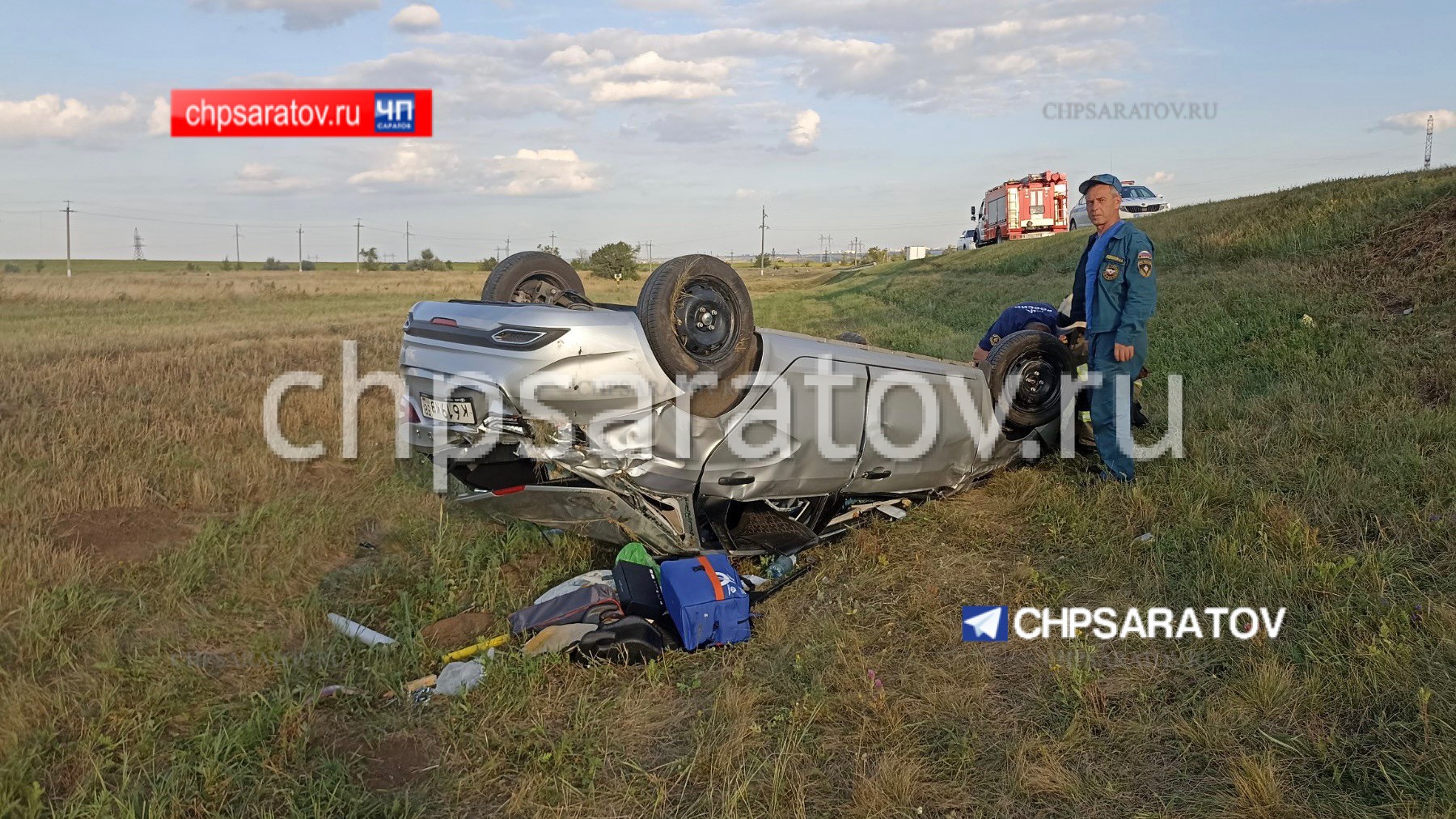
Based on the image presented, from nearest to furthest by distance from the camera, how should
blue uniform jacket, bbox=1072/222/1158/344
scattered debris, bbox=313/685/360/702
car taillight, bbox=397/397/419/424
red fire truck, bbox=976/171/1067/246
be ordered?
scattered debris, bbox=313/685/360/702
car taillight, bbox=397/397/419/424
blue uniform jacket, bbox=1072/222/1158/344
red fire truck, bbox=976/171/1067/246

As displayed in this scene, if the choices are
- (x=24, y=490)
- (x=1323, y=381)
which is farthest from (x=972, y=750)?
(x=24, y=490)

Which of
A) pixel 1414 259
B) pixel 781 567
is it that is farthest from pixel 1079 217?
pixel 781 567

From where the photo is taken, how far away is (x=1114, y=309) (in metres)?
4.93

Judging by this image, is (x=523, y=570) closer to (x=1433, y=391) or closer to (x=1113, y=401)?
(x=1113, y=401)

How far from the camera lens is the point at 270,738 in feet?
8.94

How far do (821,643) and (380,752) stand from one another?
64.4 inches

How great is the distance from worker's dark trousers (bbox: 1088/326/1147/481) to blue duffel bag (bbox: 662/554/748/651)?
2.55m

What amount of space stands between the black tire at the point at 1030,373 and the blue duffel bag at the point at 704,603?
6.96 feet

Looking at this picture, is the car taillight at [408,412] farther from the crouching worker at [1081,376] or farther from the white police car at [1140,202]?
the white police car at [1140,202]

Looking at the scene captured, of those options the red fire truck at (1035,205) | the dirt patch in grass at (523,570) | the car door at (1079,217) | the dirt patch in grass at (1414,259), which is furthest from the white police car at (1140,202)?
the dirt patch in grass at (523,570)

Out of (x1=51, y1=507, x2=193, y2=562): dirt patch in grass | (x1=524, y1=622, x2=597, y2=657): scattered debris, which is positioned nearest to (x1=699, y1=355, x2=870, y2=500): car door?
(x1=524, y1=622, x2=597, y2=657): scattered debris

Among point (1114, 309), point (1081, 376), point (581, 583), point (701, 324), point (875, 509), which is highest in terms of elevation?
point (1114, 309)

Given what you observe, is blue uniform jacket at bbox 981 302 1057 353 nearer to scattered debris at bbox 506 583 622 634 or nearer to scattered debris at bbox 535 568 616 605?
scattered debris at bbox 535 568 616 605

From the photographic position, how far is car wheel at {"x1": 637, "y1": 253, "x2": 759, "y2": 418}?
361cm
